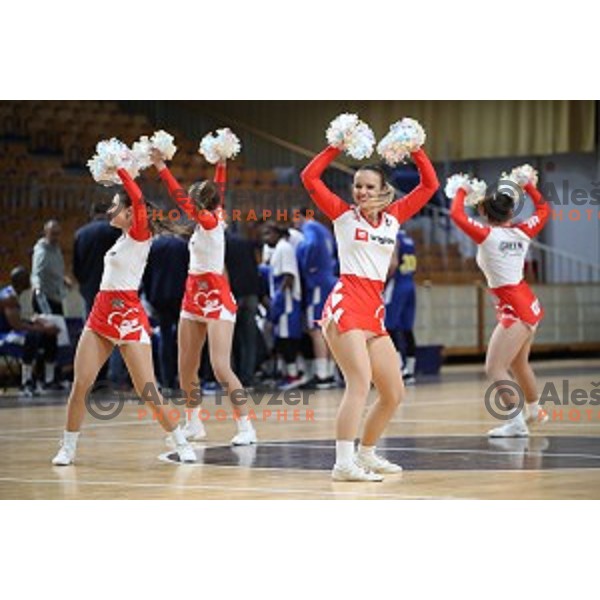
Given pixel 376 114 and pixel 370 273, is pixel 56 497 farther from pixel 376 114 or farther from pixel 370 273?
pixel 376 114

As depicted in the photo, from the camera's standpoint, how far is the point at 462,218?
10.2m

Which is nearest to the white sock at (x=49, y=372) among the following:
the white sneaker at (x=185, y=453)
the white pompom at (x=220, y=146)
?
the white pompom at (x=220, y=146)

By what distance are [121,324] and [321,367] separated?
7.05m

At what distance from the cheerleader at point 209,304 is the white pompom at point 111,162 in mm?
1165

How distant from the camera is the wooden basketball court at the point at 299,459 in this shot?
784 centimetres

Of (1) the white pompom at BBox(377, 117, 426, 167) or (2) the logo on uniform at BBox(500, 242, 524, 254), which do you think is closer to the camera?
(1) the white pompom at BBox(377, 117, 426, 167)

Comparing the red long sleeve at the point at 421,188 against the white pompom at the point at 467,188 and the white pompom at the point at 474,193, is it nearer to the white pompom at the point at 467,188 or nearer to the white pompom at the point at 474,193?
the white pompom at the point at 467,188

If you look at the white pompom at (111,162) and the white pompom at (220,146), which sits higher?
the white pompom at (220,146)

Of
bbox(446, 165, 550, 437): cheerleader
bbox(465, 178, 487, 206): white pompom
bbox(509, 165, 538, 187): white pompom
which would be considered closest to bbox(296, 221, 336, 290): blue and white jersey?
bbox(446, 165, 550, 437): cheerleader

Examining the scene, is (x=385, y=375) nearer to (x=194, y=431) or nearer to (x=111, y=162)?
(x=111, y=162)

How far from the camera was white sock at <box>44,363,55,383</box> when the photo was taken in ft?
51.7

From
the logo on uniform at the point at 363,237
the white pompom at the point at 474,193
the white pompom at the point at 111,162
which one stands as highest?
the white pompom at the point at 111,162

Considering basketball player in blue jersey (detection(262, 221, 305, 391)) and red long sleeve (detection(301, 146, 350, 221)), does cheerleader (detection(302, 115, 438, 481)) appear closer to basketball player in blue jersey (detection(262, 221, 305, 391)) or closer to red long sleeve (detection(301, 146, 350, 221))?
red long sleeve (detection(301, 146, 350, 221))

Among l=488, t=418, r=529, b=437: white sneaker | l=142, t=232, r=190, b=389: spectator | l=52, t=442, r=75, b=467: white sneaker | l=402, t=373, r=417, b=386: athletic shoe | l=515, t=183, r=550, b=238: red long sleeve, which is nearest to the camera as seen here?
l=52, t=442, r=75, b=467: white sneaker
